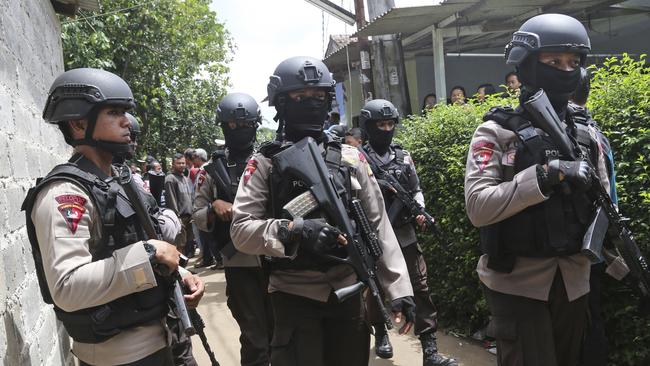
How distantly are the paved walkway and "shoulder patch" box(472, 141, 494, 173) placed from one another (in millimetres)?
2315

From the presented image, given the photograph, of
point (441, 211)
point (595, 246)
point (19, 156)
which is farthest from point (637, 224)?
point (19, 156)

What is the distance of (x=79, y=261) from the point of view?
1.90m

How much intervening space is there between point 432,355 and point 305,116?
2394 mm

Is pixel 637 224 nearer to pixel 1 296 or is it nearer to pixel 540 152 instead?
pixel 540 152

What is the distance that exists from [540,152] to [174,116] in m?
21.2

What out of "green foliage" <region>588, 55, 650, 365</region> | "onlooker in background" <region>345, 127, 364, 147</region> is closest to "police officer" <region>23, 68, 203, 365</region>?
"green foliage" <region>588, 55, 650, 365</region>

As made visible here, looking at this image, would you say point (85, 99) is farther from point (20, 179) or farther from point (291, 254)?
point (291, 254)

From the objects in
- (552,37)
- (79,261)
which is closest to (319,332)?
(79,261)

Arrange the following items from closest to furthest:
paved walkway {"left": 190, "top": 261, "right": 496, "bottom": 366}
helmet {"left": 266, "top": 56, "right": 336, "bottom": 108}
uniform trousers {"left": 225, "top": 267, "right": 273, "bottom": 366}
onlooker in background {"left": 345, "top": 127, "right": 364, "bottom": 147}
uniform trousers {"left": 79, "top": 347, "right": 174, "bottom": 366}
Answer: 1. uniform trousers {"left": 79, "top": 347, "right": 174, "bottom": 366}
2. helmet {"left": 266, "top": 56, "right": 336, "bottom": 108}
3. uniform trousers {"left": 225, "top": 267, "right": 273, "bottom": 366}
4. paved walkway {"left": 190, "top": 261, "right": 496, "bottom": 366}
5. onlooker in background {"left": 345, "top": 127, "right": 364, "bottom": 147}

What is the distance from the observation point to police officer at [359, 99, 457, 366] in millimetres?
4281

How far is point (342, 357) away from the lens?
2631 millimetres

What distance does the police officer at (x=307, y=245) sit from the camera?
2.53 m

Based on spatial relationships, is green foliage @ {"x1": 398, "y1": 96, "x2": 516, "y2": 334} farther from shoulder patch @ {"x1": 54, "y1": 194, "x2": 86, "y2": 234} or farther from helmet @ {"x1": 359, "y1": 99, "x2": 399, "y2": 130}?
shoulder patch @ {"x1": 54, "y1": 194, "x2": 86, "y2": 234}

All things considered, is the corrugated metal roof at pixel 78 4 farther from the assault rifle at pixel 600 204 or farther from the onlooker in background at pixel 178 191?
the assault rifle at pixel 600 204
